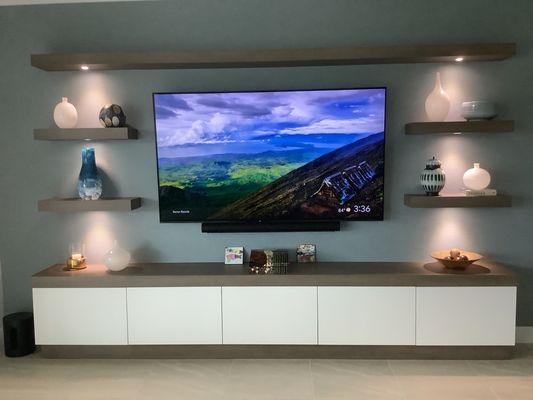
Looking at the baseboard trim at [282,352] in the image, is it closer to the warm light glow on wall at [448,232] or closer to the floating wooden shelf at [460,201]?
the warm light glow on wall at [448,232]

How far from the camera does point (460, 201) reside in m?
3.43

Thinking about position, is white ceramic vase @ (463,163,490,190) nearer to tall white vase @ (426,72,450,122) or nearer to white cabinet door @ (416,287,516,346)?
tall white vase @ (426,72,450,122)

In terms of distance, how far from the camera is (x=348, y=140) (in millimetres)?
3584

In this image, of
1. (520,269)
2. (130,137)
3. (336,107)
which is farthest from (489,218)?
(130,137)

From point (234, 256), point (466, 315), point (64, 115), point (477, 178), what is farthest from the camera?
point (234, 256)

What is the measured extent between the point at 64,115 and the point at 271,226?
1.77m

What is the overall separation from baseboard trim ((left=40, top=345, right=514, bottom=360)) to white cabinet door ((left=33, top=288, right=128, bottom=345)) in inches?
3.6

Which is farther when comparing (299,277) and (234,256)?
(234,256)

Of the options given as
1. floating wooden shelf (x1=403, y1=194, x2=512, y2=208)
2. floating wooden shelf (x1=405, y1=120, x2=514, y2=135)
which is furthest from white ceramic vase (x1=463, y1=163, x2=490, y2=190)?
floating wooden shelf (x1=405, y1=120, x2=514, y2=135)

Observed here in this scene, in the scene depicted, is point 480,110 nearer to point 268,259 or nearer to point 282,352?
point 268,259

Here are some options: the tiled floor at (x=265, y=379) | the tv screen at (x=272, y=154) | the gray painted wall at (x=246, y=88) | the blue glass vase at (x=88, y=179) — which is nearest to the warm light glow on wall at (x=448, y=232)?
the gray painted wall at (x=246, y=88)

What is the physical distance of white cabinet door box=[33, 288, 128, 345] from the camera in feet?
11.3

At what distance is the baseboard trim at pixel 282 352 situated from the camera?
3404mm

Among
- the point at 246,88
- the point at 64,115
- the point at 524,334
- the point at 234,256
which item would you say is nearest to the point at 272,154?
the point at 246,88
